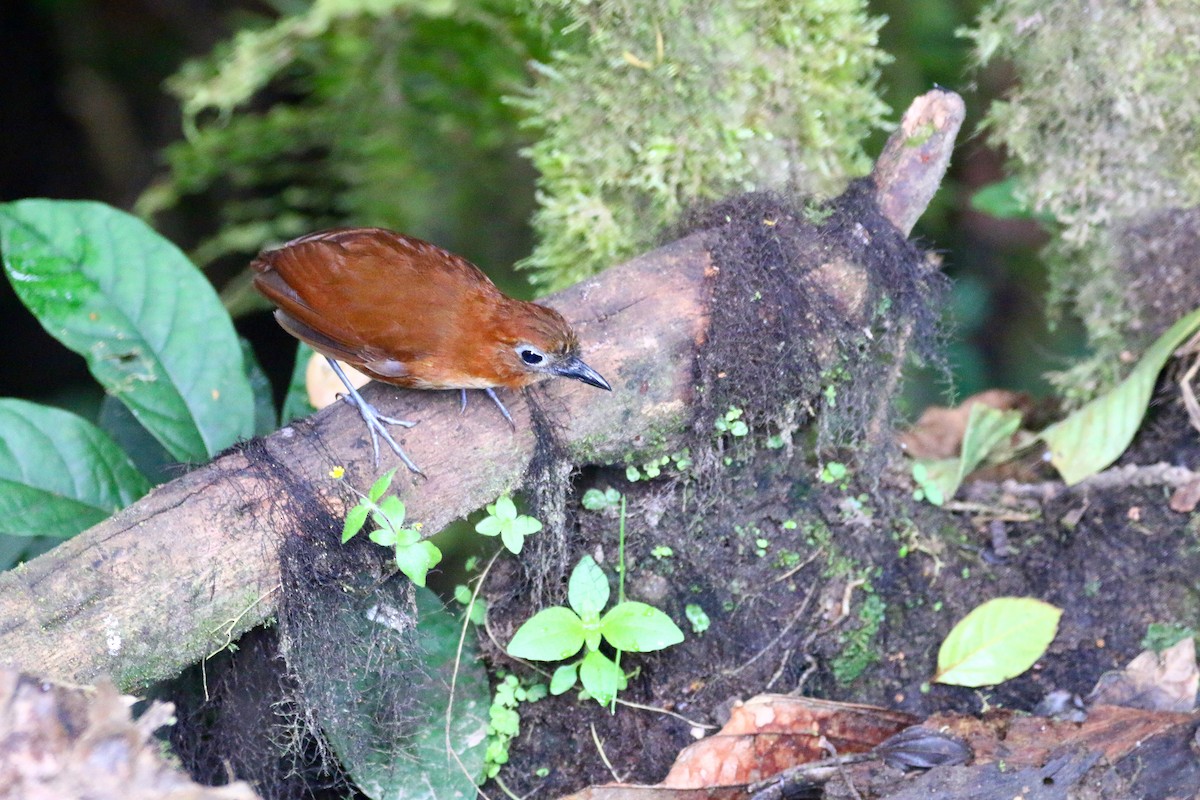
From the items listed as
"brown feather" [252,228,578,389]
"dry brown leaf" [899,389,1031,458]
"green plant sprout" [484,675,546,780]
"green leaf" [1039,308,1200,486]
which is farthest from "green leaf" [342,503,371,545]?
"green leaf" [1039,308,1200,486]

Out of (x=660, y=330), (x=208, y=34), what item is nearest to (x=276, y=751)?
(x=660, y=330)

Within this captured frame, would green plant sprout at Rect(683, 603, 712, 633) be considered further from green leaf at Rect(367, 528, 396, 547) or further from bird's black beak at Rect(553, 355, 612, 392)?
green leaf at Rect(367, 528, 396, 547)

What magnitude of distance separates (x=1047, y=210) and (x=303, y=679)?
2414mm

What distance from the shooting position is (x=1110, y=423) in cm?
275

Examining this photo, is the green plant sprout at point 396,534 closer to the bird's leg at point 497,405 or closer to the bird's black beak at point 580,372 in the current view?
the bird's leg at point 497,405

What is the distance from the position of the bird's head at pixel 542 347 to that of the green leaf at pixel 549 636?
0.51 metres

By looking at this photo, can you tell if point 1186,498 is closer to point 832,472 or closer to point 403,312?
point 832,472

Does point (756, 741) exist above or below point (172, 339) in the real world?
below

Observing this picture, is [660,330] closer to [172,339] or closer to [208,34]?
[172,339]

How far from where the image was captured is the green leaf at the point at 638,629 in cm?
221

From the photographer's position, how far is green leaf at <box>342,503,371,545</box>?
6.69ft

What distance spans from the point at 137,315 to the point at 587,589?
4.74ft

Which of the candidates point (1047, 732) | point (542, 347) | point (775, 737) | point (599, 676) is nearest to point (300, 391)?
point (542, 347)

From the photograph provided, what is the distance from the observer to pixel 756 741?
2246 mm
